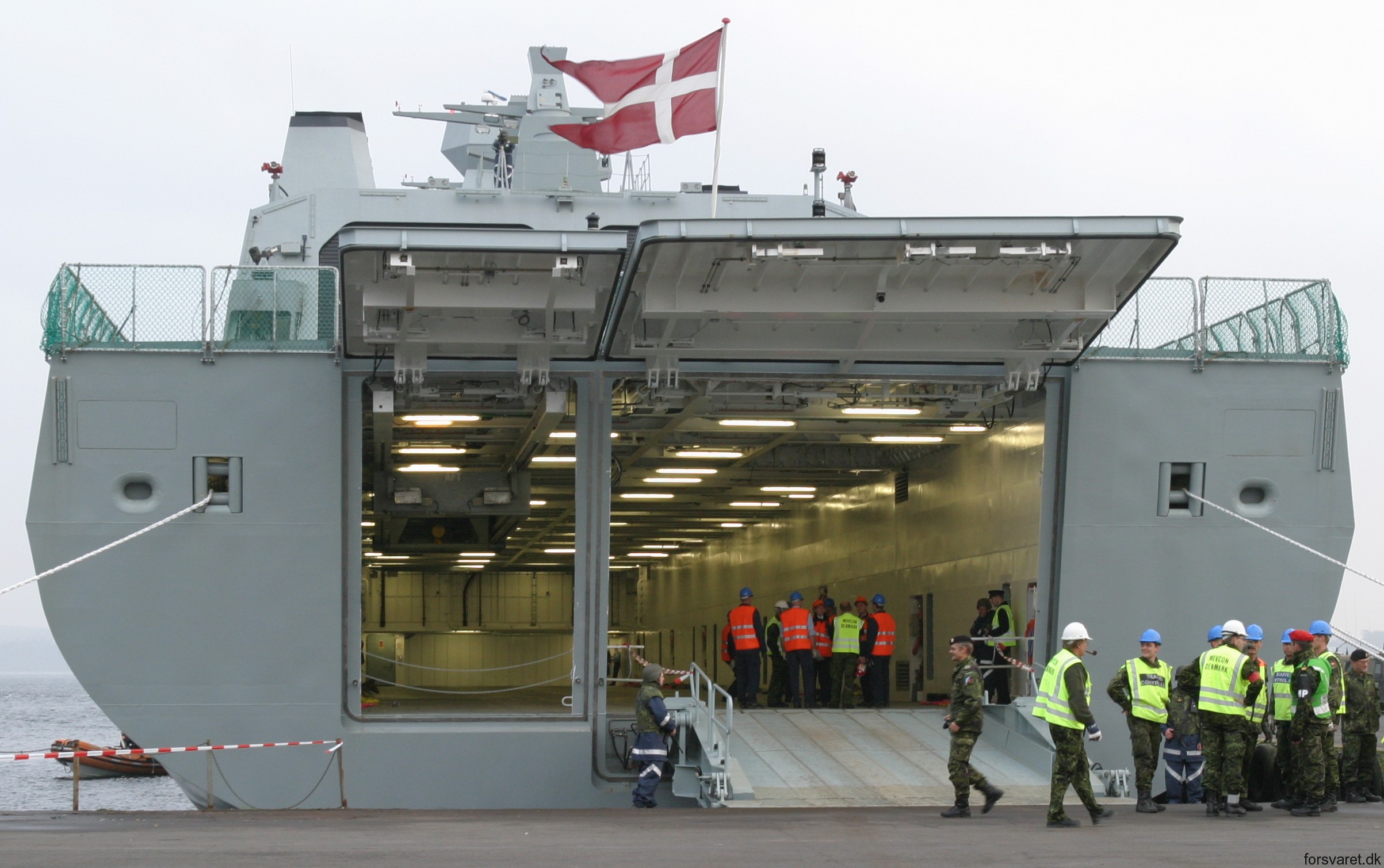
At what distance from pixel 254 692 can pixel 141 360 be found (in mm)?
3680

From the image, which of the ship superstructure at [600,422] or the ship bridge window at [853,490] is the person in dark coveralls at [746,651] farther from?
the ship bridge window at [853,490]

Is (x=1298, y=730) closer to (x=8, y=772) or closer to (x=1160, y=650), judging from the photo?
(x=1160, y=650)

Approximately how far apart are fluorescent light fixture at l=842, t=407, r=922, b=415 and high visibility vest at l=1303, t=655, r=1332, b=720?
659cm

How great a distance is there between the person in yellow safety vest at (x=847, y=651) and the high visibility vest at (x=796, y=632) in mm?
387

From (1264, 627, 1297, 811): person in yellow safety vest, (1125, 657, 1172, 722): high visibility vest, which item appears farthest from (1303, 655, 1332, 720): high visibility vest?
(1125, 657, 1172, 722): high visibility vest

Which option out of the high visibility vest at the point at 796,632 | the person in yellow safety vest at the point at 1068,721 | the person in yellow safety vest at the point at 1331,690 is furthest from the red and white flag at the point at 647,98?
the person in yellow safety vest at the point at 1331,690

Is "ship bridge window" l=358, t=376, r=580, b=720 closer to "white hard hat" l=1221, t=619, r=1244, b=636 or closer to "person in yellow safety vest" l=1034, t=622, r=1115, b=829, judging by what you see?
"person in yellow safety vest" l=1034, t=622, r=1115, b=829

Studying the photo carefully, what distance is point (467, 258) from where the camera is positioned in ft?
45.8

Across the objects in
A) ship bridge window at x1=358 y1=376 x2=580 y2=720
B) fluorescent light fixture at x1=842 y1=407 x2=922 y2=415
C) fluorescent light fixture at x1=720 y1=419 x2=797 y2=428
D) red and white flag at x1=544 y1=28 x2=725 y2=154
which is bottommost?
ship bridge window at x1=358 y1=376 x2=580 y2=720

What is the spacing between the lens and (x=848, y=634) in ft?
64.8

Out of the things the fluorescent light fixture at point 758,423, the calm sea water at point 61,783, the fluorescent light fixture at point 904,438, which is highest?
the fluorescent light fixture at point 758,423

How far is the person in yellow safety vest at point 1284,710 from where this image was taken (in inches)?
499

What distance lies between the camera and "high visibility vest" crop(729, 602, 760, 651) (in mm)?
19484

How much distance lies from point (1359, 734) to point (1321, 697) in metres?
2.04
